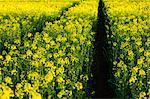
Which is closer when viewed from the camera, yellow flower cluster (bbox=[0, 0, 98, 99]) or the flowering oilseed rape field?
yellow flower cluster (bbox=[0, 0, 98, 99])

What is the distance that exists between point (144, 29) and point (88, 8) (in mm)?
4258

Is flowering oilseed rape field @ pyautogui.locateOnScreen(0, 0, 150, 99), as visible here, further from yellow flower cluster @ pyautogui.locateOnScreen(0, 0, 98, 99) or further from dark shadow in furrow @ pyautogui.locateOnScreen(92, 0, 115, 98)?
dark shadow in furrow @ pyautogui.locateOnScreen(92, 0, 115, 98)

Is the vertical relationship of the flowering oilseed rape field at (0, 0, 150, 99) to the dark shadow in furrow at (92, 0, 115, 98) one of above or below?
above

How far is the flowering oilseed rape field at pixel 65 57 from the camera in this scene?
236 inches

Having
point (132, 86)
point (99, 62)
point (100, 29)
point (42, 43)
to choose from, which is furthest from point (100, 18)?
point (132, 86)

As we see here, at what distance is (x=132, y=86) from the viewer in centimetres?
636

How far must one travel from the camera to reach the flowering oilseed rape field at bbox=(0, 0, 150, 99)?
5.99m

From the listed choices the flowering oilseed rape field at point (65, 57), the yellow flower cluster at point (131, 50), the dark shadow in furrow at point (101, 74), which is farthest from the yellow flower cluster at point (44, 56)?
the dark shadow in furrow at point (101, 74)

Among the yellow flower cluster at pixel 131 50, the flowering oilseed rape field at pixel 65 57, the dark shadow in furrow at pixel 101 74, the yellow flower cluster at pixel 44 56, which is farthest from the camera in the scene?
the dark shadow in furrow at pixel 101 74

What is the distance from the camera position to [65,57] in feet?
25.6

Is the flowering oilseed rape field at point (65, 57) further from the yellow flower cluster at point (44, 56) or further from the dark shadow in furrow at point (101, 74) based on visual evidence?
the dark shadow in furrow at point (101, 74)

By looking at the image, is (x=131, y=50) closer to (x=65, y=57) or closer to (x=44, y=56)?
(x=65, y=57)

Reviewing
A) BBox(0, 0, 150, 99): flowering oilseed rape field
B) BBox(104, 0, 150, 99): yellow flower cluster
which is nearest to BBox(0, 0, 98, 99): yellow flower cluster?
BBox(0, 0, 150, 99): flowering oilseed rape field

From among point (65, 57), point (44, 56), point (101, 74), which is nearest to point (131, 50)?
point (65, 57)
